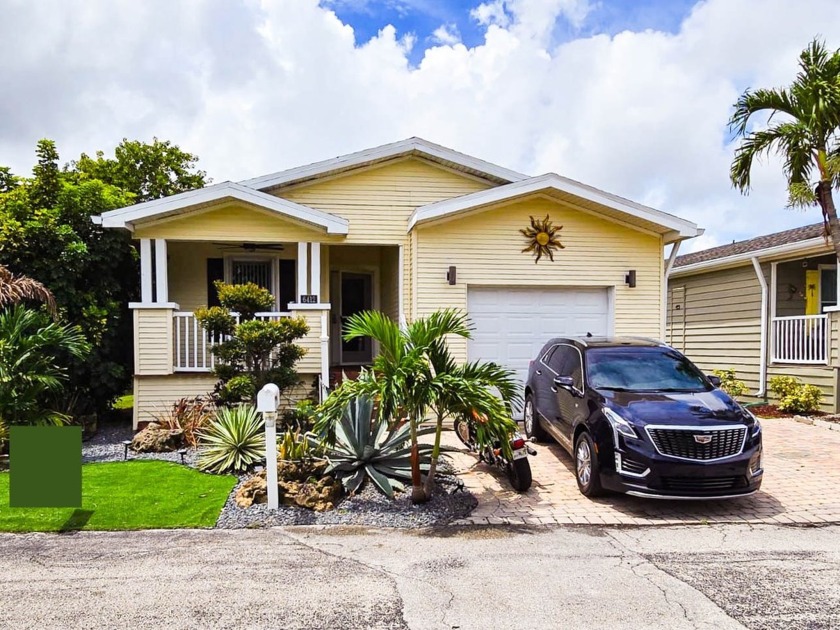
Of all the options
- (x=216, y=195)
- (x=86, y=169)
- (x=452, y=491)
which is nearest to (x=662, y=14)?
(x=216, y=195)

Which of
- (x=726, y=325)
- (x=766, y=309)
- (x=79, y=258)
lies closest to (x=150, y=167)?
(x=79, y=258)

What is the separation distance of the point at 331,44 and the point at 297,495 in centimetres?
1117

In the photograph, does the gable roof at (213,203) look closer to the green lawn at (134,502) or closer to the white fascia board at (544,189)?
the white fascia board at (544,189)

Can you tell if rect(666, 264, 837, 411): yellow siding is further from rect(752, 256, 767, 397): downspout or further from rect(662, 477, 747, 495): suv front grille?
rect(662, 477, 747, 495): suv front grille

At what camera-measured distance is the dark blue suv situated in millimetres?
5695

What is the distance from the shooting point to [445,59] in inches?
568

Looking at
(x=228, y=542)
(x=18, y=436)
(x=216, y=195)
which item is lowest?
(x=228, y=542)

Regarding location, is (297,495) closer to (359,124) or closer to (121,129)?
(359,124)

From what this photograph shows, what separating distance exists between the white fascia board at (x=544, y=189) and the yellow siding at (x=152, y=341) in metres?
4.83

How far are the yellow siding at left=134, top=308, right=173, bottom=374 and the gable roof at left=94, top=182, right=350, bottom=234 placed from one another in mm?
1603

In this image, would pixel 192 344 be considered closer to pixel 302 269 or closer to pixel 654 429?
pixel 302 269

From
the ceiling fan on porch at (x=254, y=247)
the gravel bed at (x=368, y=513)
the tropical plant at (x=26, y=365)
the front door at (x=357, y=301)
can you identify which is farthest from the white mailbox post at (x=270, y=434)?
Result: the front door at (x=357, y=301)

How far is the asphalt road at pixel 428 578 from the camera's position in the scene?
12.0ft

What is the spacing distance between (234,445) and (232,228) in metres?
4.66
